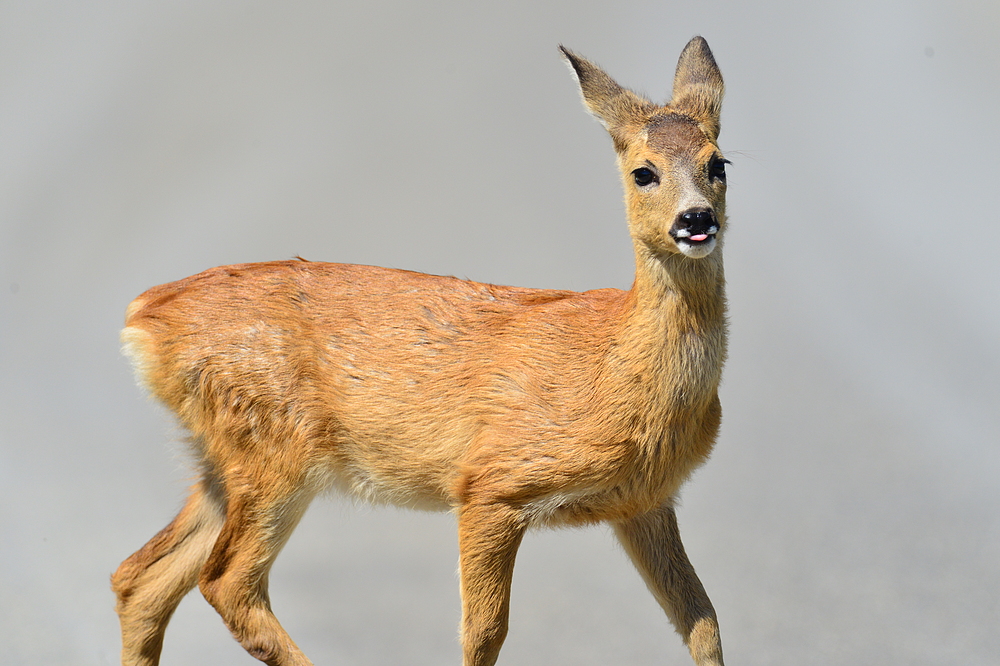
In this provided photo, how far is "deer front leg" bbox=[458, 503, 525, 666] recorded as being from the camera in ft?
18.3

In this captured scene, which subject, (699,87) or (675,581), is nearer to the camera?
(699,87)

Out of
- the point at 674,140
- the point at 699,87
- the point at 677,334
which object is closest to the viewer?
the point at 674,140

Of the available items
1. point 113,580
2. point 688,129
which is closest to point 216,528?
point 113,580

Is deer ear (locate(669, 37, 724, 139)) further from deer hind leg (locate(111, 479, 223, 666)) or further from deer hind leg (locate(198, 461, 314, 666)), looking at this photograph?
deer hind leg (locate(111, 479, 223, 666))

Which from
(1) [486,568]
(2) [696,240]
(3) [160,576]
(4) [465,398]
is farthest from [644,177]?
(3) [160,576]

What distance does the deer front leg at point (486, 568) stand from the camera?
559 centimetres

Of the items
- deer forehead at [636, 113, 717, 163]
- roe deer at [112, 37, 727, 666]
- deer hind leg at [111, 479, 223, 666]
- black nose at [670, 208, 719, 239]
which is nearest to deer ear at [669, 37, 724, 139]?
roe deer at [112, 37, 727, 666]

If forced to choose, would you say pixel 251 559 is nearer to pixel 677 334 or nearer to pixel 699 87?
pixel 677 334

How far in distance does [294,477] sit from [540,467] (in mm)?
1298

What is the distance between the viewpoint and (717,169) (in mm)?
5301

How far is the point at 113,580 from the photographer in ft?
21.7

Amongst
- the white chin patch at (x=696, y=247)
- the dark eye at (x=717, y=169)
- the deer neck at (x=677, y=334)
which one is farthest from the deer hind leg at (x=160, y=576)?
the dark eye at (x=717, y=169)

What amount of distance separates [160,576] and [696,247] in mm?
3450

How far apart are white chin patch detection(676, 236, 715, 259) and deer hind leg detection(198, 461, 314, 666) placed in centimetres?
229
